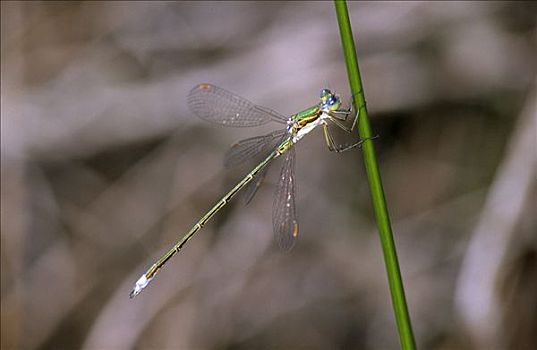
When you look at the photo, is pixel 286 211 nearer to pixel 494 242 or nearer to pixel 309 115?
pixel 309 115

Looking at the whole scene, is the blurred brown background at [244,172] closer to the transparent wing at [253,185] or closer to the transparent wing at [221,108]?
the transparent wing at [221,108]

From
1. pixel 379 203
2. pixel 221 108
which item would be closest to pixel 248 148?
pixel 221 108

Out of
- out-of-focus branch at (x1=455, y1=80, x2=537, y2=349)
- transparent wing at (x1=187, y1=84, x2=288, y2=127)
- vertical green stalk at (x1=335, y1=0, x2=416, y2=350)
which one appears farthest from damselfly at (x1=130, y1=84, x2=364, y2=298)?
out-of-focus branch at (x1=455, y1=80, x2=537, y2=349)

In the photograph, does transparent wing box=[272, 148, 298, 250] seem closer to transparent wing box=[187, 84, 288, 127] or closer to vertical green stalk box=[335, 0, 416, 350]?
transparent wing box=[187, 84, 288, 127]

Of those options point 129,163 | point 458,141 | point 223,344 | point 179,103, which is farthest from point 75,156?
point 458,141

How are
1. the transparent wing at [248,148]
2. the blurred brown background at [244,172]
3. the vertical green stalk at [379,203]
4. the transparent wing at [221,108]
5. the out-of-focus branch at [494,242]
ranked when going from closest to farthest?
1. the vertical green stalk at [379,203]
2. the transparent wing at [248,148]
3. the transparent wing at [221,108]
4. the out-of-focus branch at [494,242]
5. the blurred brown background at [244,172]

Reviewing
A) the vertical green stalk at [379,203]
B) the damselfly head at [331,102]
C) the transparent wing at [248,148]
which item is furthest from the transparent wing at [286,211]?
the vertical green stalk at [379,203]
